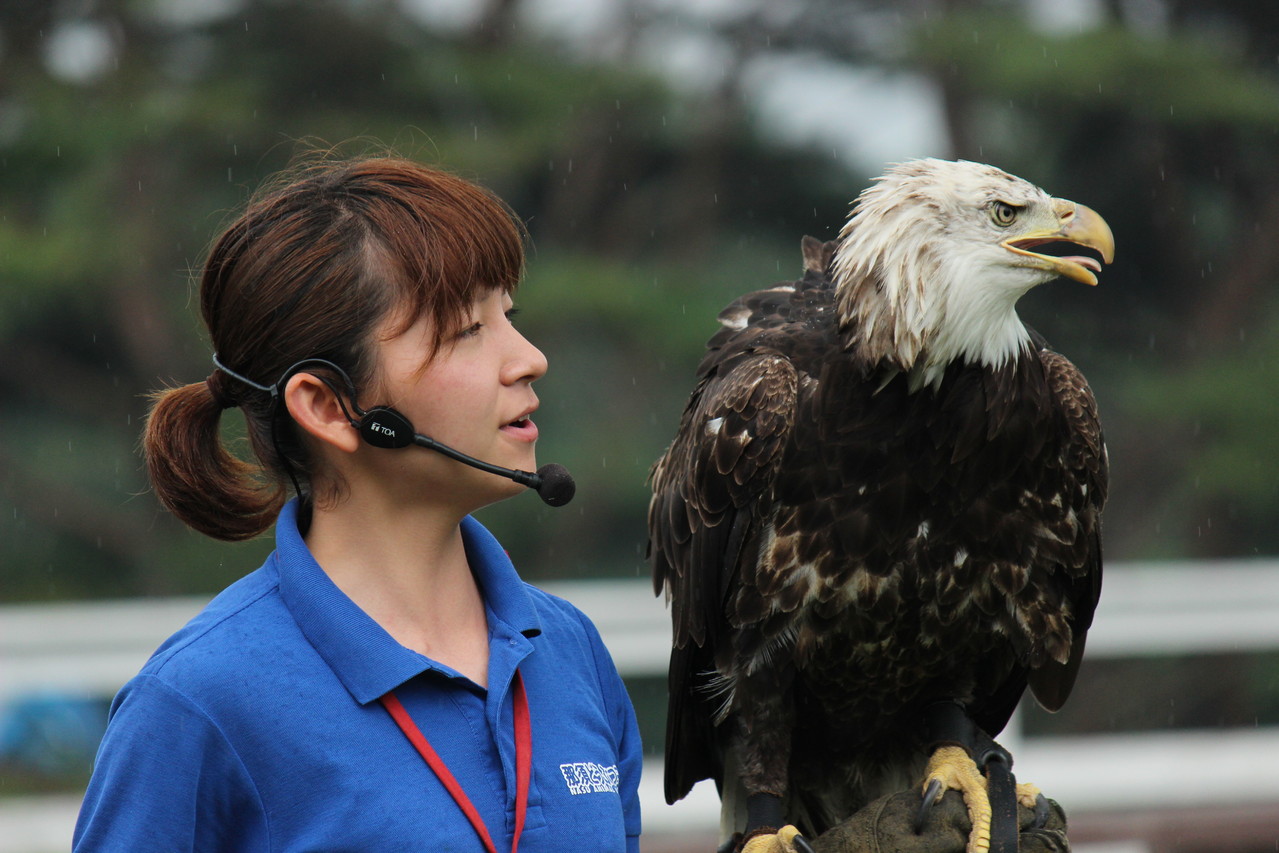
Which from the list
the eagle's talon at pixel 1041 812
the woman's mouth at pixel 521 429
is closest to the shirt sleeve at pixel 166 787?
the woman's mouth at pixel 521 429

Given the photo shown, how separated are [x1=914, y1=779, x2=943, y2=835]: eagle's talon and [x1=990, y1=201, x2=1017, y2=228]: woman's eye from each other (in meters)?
0.97

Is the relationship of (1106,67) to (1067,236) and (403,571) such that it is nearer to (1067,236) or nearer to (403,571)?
(1067,236)

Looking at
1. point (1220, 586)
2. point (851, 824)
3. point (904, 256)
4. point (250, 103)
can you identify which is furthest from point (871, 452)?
point (250, 103)

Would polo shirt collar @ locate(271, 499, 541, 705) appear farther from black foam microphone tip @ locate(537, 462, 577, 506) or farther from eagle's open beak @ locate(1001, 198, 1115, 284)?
eagle's open beak @ locate(1001, 198, 1115, 284)

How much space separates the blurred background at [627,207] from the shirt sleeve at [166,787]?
6285 mm

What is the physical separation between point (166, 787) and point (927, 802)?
55.2 inches

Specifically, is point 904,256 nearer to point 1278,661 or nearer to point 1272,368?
point 1272,368

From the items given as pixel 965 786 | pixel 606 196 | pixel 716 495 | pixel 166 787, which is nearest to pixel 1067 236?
pixel 716 495

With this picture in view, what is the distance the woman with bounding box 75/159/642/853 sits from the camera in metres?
1.64

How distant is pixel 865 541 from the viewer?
262 centimetres

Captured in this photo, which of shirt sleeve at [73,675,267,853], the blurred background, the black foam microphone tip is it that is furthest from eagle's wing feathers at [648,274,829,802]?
the blurred background

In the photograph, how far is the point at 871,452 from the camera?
2604 mm

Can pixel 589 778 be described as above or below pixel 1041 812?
above

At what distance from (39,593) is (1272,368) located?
27.3 ft
